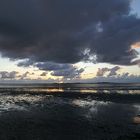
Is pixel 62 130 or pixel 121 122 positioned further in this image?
pixel 121 122

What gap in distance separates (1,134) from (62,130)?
20.0 ft

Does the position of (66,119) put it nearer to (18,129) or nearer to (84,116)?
(84,116)

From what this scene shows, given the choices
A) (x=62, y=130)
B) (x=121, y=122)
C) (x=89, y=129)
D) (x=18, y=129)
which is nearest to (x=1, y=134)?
(x=18, y=129)

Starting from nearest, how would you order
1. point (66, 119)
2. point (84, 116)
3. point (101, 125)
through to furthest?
point (101, 125) < point (66, 119) < point (84, 116)

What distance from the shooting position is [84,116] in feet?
122

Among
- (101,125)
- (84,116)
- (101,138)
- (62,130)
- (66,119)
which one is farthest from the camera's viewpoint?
(84,116)

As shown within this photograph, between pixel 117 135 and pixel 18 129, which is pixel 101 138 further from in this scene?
pixel 18 129

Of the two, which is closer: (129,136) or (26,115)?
(129,136)

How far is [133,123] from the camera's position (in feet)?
101

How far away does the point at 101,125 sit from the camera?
98.9ft

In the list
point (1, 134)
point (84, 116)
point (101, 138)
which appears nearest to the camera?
point (101, 138)

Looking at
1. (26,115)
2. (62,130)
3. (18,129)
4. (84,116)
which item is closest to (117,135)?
(62,130)

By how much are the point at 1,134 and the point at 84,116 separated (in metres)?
14.2

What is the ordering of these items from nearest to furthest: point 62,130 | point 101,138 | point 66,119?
point 101,138 < point 62,130 < point 66,119
